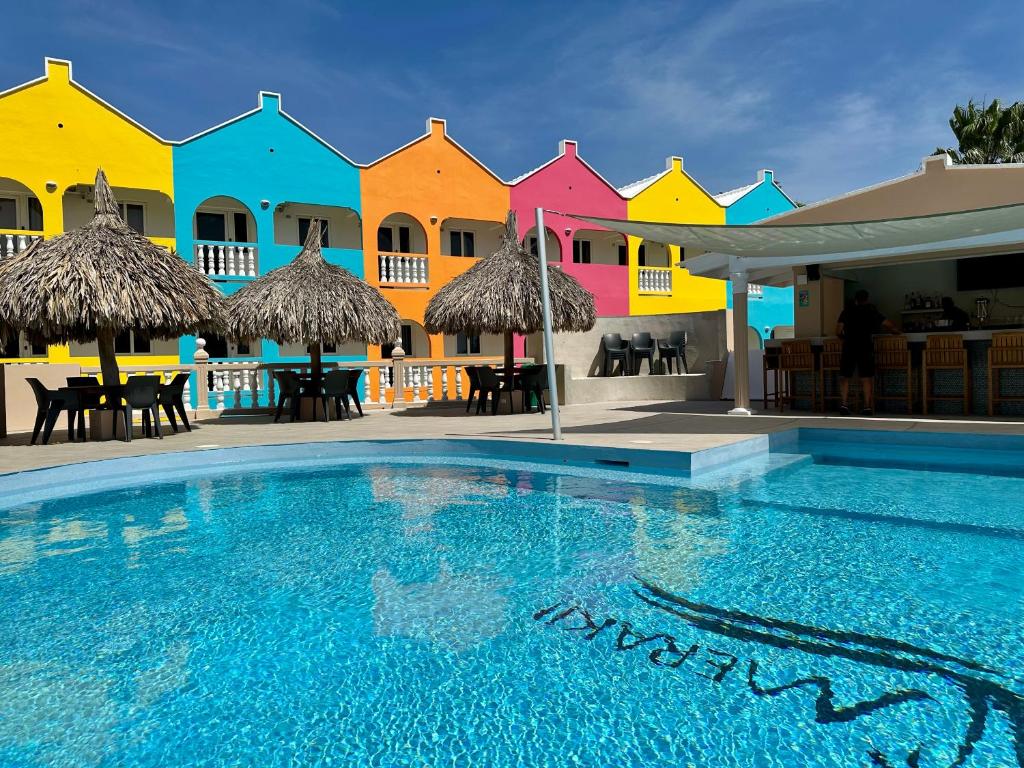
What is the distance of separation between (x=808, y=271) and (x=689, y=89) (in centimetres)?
478

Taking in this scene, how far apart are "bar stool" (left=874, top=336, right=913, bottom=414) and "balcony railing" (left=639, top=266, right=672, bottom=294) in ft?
40.5

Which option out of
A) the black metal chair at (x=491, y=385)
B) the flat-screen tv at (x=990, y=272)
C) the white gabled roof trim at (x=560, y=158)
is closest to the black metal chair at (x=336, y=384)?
the black metal chair at (x=491, y=385)

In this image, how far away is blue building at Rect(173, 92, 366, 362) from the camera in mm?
15812

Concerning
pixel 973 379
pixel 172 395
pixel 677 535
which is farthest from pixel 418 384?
pixel 677 535

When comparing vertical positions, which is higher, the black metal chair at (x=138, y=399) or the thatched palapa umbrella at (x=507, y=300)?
the thatched palapa umbrella at (x=507, y=300)

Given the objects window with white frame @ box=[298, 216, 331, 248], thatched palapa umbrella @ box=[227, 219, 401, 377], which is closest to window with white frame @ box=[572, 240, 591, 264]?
window with white frame @ box=[298, 216, 331, 248]

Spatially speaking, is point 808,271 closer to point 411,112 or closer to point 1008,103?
point 411,112

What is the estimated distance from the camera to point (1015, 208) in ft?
19.4

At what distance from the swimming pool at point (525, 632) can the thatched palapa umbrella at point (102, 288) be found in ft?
10.8

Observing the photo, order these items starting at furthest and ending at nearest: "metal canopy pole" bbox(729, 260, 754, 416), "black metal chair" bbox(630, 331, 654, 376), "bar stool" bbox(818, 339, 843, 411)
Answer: "black metal chair" bbox(630, 331, 654, 376) → "bar stool" bbox(818, 339, 843, 411) → "metal canopy pole" bbox(729, 260, 754, 416)

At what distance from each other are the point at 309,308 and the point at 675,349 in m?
8.25

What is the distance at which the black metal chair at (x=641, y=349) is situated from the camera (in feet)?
50.4

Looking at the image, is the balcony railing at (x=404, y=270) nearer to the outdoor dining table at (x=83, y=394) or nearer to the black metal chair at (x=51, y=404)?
the outdoor dining table at (x=83, y=394)

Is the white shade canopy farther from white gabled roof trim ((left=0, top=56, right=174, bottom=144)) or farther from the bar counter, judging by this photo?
white gabled roof trim ((left=0, top=56, right=174, bottom=144))
